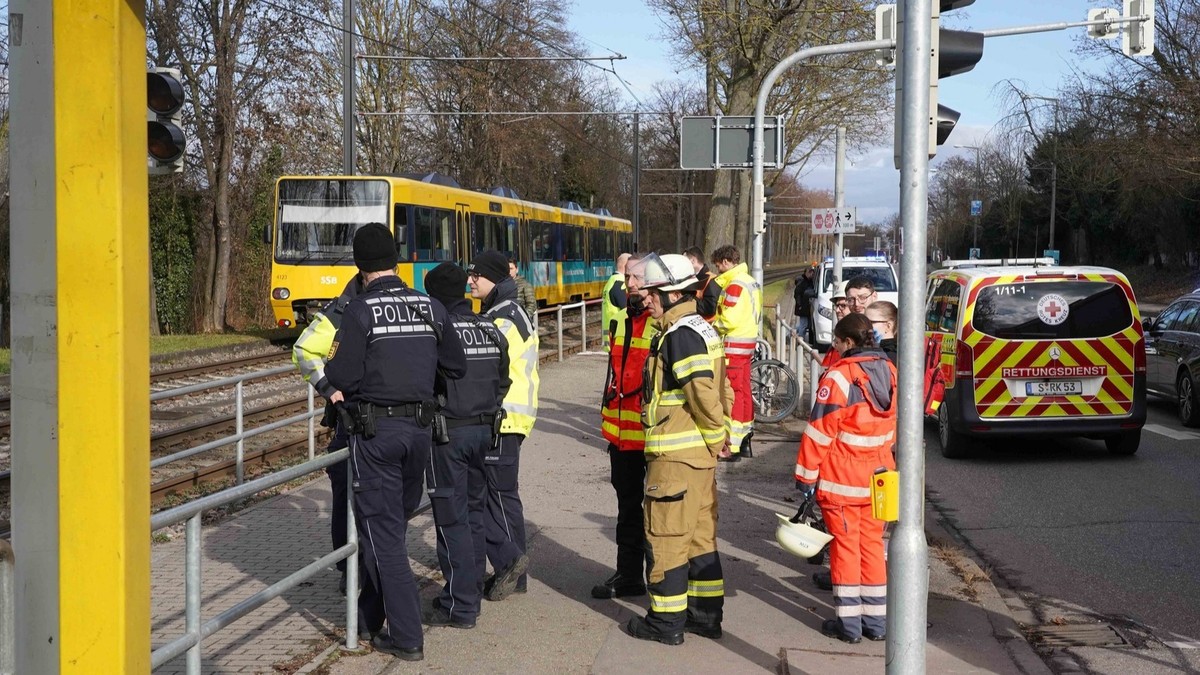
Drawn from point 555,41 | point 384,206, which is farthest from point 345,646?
point 555,41

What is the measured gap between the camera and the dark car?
1495 centimetres

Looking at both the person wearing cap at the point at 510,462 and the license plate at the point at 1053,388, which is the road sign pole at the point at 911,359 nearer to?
the person wearing cap at the point at 510,462

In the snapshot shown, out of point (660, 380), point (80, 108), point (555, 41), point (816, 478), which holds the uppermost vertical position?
point (555, 41)

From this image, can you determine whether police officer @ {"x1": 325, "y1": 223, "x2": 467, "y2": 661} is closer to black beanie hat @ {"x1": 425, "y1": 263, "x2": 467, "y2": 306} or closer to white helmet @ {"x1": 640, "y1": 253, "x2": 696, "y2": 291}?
black beanie hat @ {"x1": 425, "y1": 263, "x2": 467, "y2": 306}

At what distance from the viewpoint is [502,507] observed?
22.4 feet

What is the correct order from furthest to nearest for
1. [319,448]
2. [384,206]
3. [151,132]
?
[384,206] < [319,448] < [151,132]

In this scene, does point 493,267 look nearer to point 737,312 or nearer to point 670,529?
point 670,529

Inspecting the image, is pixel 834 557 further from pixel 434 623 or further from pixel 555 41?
pixel 555 41

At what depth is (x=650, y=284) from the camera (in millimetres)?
5965

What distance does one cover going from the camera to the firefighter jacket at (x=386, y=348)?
5.46m

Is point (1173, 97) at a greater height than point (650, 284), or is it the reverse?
point (1173, 97)

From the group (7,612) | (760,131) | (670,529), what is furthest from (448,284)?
(760,131)

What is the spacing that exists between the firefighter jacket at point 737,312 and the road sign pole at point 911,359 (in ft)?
18.3

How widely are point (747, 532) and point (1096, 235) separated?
207 feet
